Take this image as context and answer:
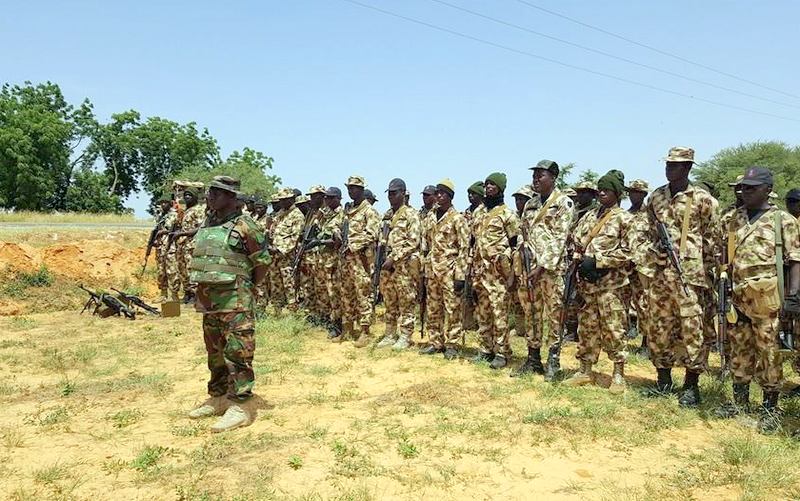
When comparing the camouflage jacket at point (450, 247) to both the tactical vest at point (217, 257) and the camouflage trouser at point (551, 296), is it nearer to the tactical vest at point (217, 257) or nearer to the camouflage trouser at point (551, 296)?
the camouflage trouser at point (551, 296)

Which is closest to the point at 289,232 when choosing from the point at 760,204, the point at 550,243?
the point at 550,243

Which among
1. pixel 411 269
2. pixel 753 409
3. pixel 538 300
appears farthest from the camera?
pixel 411 269

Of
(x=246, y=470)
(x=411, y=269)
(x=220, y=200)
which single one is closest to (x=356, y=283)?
(x=411, y=269)

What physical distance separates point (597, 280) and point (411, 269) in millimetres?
2972

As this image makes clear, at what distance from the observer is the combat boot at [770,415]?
4711 millimetres

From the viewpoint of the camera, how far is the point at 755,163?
21.8 m

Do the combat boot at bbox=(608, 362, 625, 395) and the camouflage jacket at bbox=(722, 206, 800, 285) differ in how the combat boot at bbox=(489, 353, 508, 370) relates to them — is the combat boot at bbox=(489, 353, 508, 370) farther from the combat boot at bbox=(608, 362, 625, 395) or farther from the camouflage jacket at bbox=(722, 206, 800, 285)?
the camouflage jacket at bbox=(722, 206, 800, 285)

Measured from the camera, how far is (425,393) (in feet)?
19.4

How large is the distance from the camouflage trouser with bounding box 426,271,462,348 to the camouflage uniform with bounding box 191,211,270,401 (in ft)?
9.72

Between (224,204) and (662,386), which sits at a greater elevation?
(224,204)

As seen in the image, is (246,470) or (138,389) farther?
(138,389)

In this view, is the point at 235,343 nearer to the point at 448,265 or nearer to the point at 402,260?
the point at 448,265

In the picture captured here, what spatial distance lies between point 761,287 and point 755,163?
67.9 feet

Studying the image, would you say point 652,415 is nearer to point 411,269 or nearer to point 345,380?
point 345,380
